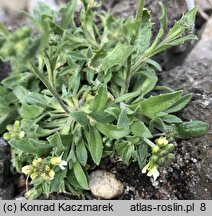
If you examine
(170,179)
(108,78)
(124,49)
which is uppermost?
(124,49)

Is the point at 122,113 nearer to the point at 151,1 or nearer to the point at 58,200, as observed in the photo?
the point at 58,200

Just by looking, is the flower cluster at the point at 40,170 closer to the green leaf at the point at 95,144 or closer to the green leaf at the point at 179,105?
the green leaf at the point at 95,144

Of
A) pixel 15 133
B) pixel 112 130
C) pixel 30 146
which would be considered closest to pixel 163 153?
pixel 112 130

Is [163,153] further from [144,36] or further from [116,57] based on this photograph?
[144,36]

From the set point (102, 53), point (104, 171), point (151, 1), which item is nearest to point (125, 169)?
point (104, 171)

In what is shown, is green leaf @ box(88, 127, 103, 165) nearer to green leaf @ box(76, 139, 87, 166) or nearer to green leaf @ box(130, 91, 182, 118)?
green leaf @ box(76, 139, 87, 166)

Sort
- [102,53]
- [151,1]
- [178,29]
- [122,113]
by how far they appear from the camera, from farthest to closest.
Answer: [151,1] → [102,53] → [178,29] → [122,113]

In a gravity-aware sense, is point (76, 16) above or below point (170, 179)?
above
